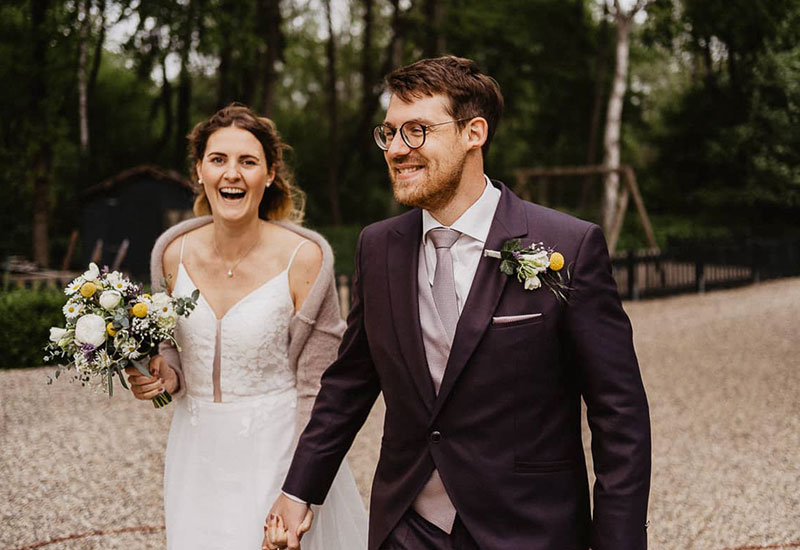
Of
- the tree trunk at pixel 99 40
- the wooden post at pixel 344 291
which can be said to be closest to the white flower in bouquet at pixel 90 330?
the wooden post at pixel 344 291

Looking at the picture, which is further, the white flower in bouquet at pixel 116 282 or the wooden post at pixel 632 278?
the wooden post at pixel 632 278

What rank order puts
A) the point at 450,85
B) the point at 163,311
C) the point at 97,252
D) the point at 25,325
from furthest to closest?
the point at 97,252 < the point at 25,325 < the point at 163,311 < the point at 450,85

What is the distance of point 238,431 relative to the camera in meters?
3.28

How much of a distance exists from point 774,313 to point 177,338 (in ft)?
46.0

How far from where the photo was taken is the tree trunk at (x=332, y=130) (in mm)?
27781

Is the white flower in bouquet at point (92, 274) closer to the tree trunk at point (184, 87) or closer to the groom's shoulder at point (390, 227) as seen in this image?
the groom's shoulder at point (390, 227)

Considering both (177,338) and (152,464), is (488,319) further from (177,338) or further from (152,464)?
(152,464)

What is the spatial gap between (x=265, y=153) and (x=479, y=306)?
5.41 ft

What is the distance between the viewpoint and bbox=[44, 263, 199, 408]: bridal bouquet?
303cm

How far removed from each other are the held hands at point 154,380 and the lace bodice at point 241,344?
0.26 ft

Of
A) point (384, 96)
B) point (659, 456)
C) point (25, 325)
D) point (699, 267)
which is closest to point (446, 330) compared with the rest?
point (659, 456)

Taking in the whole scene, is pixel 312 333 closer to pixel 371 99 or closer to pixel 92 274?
pixel 92 274

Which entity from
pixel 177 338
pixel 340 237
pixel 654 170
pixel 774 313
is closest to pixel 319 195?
pixel 340 237

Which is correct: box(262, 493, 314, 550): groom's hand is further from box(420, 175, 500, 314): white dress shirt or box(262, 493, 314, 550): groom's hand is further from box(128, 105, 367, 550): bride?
box(420, 175, 500, 314): white dress shirt
